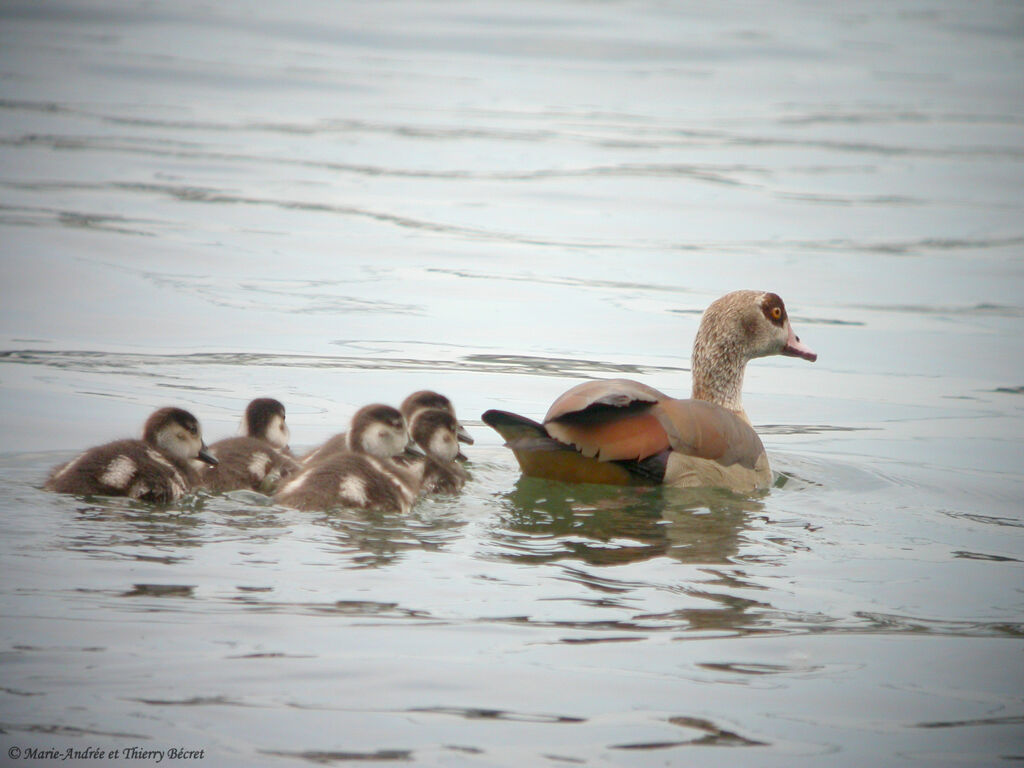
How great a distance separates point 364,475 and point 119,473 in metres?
1.05

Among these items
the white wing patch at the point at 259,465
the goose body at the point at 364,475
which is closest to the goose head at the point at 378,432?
the goose body at the point at 364,475

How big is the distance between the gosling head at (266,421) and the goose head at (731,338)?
2378 mm

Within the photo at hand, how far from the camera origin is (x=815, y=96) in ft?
84.6

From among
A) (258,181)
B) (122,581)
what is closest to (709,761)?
(122,581)

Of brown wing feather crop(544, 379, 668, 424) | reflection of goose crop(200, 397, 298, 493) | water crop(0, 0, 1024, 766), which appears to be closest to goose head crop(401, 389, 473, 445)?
water crop(0, 0, 1024, 766)

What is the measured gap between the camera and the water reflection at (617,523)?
6406 millimetres

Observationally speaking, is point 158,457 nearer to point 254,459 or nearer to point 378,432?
point 254,459

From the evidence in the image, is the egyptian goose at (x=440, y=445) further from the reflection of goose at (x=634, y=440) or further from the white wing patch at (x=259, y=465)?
the white wing patch at (x=259, y=465)

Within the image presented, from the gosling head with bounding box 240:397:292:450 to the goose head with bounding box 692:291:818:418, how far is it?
7.80 ft

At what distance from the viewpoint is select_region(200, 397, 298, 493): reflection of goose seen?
281 inches

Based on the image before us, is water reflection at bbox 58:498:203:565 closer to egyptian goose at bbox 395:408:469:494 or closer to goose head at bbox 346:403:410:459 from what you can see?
goose head at bbox 346:403:410:459

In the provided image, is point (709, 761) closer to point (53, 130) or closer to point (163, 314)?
point (163, 314)

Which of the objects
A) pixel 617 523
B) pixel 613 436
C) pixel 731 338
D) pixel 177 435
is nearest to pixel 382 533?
pixel 617 523

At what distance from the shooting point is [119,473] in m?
6.66
